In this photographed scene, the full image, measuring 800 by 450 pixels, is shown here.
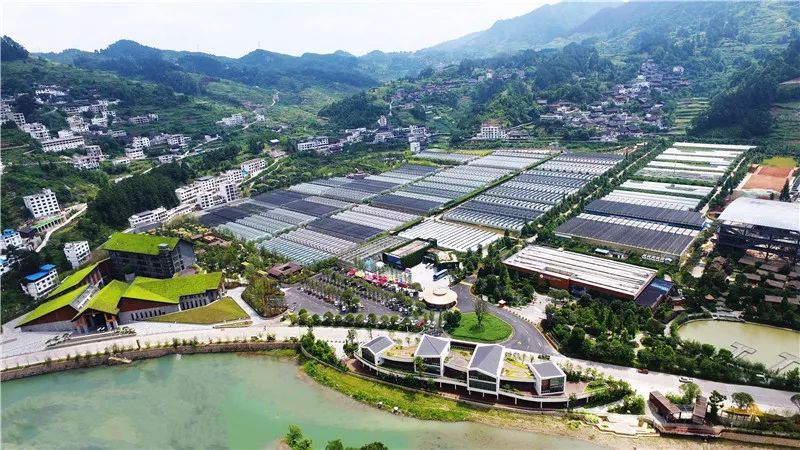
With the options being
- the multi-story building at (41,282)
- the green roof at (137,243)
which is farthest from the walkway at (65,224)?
the green roof at (137,243)

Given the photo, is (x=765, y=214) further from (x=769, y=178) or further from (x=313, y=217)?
(x=313, y=217)

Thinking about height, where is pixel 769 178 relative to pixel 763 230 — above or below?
above

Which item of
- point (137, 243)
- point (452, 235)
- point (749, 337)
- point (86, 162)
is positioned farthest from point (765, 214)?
point (86, 162)

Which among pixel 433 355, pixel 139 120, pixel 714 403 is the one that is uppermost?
pixel 139 120

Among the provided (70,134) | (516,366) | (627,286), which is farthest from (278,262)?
(70,134)

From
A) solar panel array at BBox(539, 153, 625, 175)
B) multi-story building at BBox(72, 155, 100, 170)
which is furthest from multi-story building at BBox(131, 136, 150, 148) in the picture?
solar panel array at BBox(539, 153, 625, 175)

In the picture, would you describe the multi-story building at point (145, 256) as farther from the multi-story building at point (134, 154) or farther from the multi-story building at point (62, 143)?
the multi-story building at point (134, 154)
